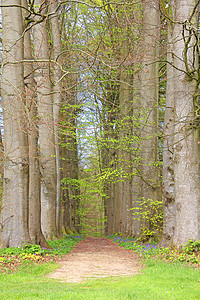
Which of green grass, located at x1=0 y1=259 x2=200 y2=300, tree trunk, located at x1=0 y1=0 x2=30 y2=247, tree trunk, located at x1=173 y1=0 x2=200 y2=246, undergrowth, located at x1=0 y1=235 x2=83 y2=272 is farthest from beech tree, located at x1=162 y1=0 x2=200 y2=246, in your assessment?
tree trunk, located at x1=0 y1=0 x2=30 y2=247

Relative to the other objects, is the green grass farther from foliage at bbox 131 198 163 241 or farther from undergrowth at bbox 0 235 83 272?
foliage at bbox 131 198 163 241

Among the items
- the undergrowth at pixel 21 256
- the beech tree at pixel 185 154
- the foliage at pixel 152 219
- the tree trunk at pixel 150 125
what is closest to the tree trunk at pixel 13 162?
the undergrowth at pixel 21 256

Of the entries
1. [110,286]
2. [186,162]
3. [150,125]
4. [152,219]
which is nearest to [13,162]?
[110,286]

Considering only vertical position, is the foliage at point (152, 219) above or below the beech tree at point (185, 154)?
below

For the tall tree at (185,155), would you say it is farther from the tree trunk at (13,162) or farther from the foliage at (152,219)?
the tree trunk at (13,162)

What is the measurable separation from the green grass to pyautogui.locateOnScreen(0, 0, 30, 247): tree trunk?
1622mm

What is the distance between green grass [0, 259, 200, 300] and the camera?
4.80m

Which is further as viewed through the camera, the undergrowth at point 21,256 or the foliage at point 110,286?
the undergrowth at point 21,256

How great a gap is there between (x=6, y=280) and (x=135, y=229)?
10353mm

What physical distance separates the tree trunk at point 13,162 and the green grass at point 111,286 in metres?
1.62

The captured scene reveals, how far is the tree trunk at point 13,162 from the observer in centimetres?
895

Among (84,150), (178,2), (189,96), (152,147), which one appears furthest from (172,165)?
(84,150)

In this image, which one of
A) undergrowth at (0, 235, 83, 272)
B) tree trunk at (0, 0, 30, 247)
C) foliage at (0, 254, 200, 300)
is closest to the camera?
foliage at (0, 254, 200, 300)

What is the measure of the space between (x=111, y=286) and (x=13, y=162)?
4.93 m
